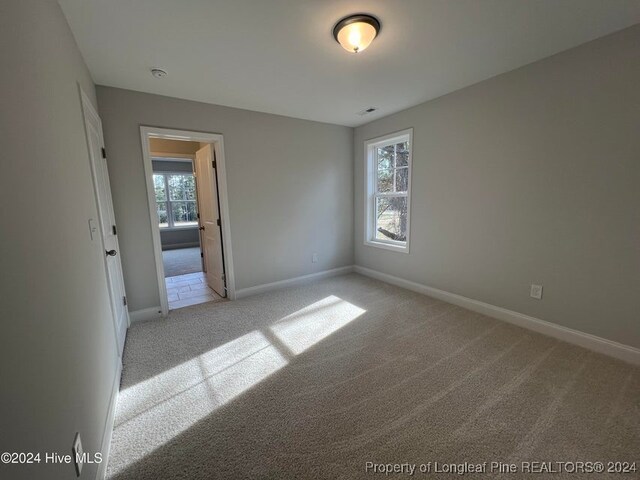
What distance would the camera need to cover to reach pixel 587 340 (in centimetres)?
229

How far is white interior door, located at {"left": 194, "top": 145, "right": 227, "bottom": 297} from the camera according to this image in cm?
353

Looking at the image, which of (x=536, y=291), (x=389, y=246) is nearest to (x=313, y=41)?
(x=389, y=246)

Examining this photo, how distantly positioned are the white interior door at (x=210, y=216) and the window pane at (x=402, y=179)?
8.37 feet

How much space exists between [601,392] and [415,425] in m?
1.34

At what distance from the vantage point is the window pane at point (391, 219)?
13.0ft

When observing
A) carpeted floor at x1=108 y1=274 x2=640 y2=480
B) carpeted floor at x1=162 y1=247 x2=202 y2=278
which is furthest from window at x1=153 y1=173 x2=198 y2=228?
carpeted floor at x1=108 y1=274 x2=640 y2=480

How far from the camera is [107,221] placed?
8.16ft

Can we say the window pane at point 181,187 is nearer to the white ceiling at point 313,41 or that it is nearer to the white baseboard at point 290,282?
the white baseboard at point 290,282

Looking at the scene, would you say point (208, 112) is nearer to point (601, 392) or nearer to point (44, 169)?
point (44, 169)

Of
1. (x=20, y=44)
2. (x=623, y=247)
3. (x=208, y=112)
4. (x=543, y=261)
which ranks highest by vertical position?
(x=208, y=112)

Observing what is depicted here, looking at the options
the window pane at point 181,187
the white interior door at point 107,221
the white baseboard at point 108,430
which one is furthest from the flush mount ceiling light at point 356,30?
the window pane at point 181,187

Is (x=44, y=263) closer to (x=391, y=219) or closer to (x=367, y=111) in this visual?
(x=367, y=111)

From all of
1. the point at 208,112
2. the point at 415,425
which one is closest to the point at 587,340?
the point at 415,425

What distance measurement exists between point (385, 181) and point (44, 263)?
12.8 ft
